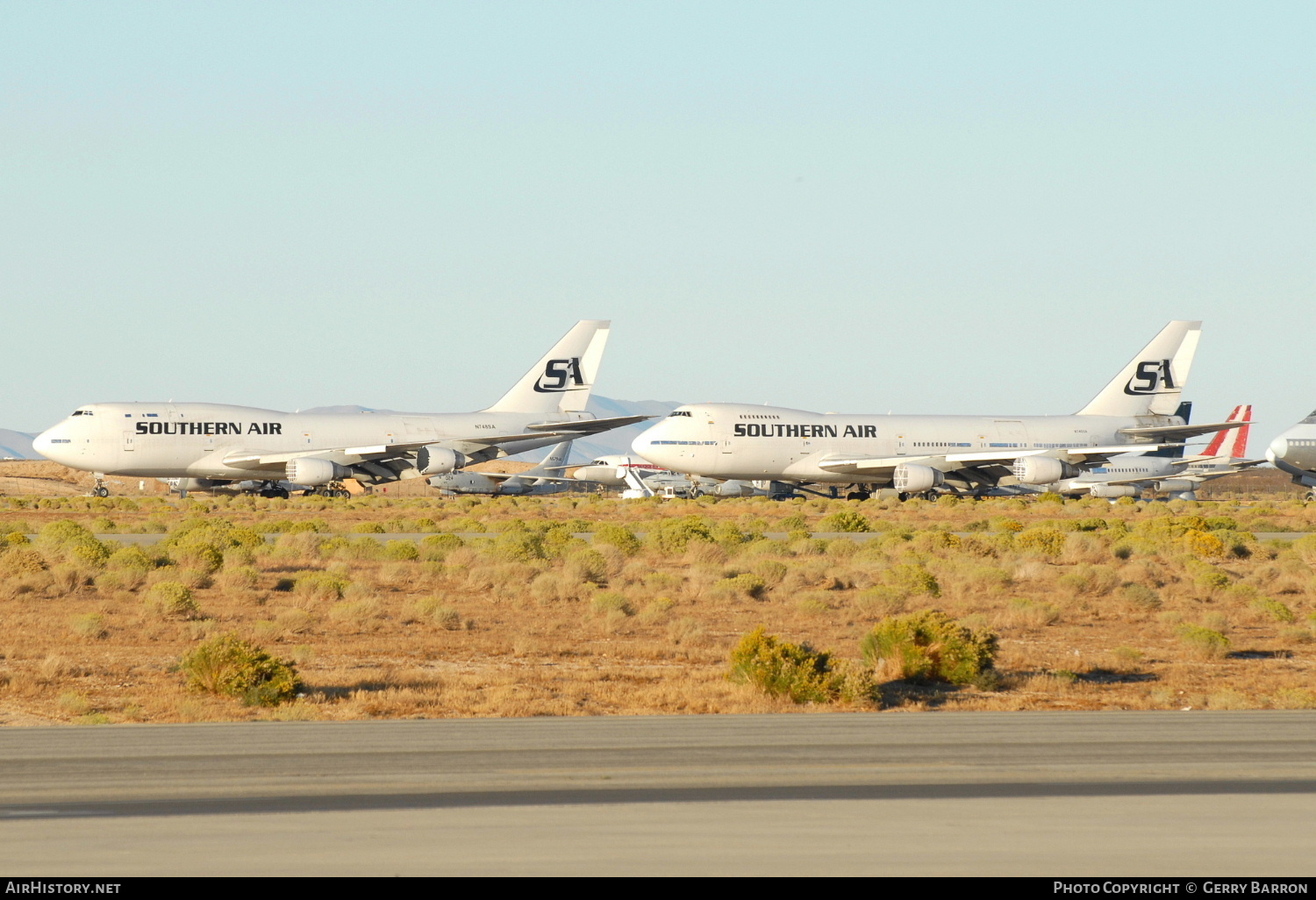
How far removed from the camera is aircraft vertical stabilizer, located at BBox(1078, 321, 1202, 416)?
72.3 metres

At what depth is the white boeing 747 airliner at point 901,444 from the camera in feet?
201

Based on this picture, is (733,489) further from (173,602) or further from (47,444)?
(173,602)

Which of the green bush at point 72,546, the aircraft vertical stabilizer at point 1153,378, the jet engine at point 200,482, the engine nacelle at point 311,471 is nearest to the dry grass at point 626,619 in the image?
the green bush at point 72,546

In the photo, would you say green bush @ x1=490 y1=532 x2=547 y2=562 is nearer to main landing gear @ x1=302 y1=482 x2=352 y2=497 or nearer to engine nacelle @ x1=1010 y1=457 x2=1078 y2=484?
main landing gear @ x1=302 y1=482 x2=352 y2=497

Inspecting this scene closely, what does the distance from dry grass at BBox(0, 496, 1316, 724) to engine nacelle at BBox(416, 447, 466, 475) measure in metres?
26.4

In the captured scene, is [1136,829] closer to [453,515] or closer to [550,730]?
[550,730]

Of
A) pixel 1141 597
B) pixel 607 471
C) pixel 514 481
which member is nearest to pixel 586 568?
pixel 1141 597

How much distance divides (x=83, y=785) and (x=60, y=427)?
189ft

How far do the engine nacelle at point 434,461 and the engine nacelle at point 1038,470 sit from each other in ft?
86.6

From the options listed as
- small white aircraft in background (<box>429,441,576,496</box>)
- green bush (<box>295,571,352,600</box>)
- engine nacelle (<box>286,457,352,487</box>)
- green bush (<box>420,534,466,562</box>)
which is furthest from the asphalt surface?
small white aircraft in background (<box>429,441,576,496</box>)

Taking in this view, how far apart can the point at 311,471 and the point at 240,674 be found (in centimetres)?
4878

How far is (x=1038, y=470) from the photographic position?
61.9 m
